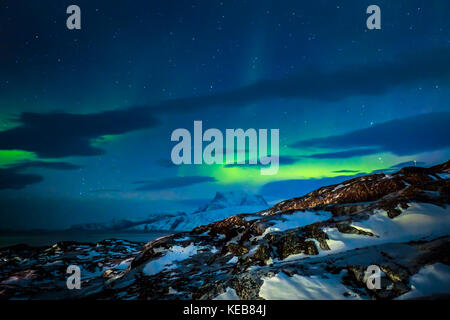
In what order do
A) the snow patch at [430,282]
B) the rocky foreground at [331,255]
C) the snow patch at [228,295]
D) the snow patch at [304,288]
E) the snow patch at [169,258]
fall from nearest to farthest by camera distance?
1. the snow patch at [430,282]
2. the snow patch at [304,288]
3. the rocky foreground at [331,255]
4. the snow patch at [228,295]
5. the snow patch at [169,258]

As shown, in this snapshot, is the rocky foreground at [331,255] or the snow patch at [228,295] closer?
the rocky foreground at [331,255]

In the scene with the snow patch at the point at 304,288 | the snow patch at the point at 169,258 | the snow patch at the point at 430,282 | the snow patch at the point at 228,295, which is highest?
the snow patch at the point at 430,282

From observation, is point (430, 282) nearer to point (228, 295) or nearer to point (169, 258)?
point (228, 295)

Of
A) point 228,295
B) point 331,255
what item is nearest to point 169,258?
point 228,295

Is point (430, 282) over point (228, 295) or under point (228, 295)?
over

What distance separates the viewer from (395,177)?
2051 inches

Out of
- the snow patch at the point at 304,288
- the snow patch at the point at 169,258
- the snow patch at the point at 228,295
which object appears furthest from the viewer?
the snow patch at the point at 169,258

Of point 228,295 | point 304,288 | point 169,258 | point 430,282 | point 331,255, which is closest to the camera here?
point 430,282

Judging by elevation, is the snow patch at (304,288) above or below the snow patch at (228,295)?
above

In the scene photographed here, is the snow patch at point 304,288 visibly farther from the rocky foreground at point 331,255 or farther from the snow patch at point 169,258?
the snow patch at point 169,258

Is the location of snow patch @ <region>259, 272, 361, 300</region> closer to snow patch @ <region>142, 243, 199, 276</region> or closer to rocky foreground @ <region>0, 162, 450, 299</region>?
rocky foreground @ <region>0, 162, 450, 299</region>

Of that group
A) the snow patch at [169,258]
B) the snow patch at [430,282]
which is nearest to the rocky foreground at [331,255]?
the snow patch at [430,282]
